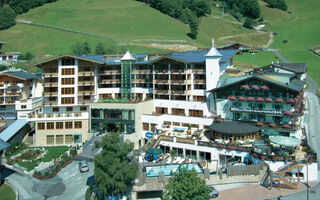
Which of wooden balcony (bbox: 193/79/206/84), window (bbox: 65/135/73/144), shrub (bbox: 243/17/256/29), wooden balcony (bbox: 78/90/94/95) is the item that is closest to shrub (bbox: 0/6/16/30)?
wooden balcony (bbox: 78/90/94/95)

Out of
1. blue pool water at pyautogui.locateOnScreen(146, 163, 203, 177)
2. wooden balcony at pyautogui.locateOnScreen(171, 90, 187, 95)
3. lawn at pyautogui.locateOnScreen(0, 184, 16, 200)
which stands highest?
wooden balcony at pyautogui.locateOnScreen(171, 90, 187, 95)

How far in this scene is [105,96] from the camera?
2921 inches

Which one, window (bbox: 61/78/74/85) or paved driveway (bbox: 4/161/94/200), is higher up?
window (bbox: 61/78/74/85)

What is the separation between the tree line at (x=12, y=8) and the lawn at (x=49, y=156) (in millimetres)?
120344

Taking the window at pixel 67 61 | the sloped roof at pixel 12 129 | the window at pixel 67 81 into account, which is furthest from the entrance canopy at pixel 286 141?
the sloped roof at pixel 12 129

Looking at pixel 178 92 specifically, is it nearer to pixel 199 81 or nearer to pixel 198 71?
pixel 199 81

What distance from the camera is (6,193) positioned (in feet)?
143

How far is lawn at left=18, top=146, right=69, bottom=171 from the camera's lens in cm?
5288

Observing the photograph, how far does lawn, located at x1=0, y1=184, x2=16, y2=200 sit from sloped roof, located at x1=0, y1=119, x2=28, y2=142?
16.7m

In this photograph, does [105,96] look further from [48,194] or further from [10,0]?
[10,0]

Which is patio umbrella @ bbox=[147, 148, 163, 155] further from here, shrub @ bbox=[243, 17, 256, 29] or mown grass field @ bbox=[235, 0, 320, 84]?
shrub @ bbox=[243, 17, 256, 29]

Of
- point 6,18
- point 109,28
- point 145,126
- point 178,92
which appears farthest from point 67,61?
point 6,18

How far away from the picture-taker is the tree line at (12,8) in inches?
6078

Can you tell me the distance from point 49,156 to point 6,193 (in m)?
13.5
